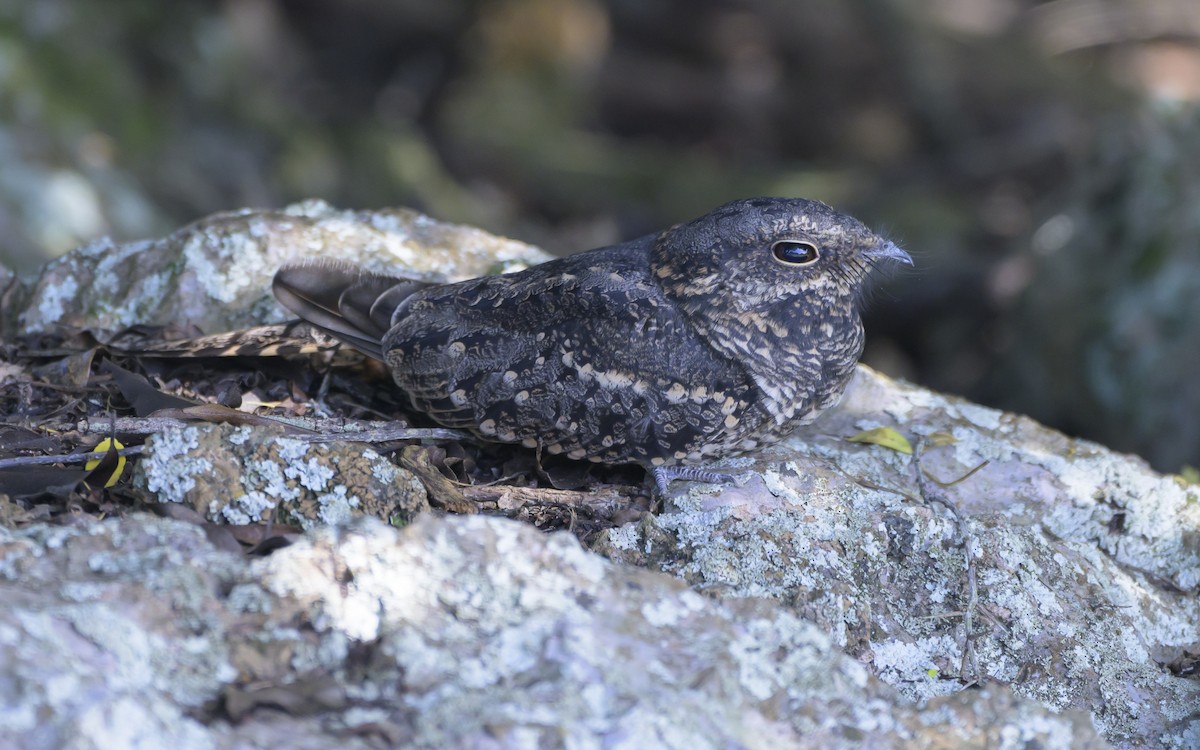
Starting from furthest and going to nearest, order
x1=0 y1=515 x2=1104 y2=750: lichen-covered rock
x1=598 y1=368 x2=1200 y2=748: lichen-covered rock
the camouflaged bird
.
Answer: the camouflaged bird
x1=598 y1=368 x2=1200 y2=748: lichen-covered rock
x1=0 y1=515 x2=1104 y2=750: lichen-covered rock

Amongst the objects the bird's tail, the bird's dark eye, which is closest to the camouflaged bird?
the bird's dark eye

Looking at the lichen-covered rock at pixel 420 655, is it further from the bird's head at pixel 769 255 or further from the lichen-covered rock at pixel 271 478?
the bird's head at pixel 769 255

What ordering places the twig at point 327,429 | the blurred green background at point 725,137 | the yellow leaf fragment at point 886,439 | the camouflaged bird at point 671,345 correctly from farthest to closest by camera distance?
the blurred green background at point 725,137 → the yellow leaf fragment at point 886,439 → the camouflaged bird at point 671,345 → the twig at point 327,429

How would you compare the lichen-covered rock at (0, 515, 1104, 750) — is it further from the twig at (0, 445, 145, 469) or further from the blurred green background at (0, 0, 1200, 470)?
the blurred green background at (0, 0, 1200, 470)

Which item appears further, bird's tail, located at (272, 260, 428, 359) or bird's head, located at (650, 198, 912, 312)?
bird's tail, located at (272, 260, 428, 359)

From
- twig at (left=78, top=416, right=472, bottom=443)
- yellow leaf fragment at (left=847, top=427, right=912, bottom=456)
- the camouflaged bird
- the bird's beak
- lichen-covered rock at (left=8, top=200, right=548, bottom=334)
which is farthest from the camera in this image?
lichen-covered rock at (left=8, top=200, right=548, bottom=334)

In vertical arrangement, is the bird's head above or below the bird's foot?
above

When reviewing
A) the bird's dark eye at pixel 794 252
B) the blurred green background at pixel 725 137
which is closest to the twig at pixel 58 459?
the bird's dark eye at pixel 794 252
